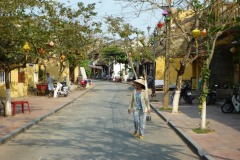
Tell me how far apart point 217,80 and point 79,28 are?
10195 millimetres

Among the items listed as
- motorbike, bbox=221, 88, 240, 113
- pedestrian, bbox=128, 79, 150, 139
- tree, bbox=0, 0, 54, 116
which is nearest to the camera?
pedestrian, bbox=128, 79, 150, 139

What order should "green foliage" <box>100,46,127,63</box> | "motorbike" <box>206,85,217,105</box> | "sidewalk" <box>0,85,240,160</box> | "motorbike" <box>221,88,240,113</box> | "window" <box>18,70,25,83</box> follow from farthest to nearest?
"green foliage" <box>100,46,127,63</box> < "window" <box>18,70,25,83</box> < "motorbike" <box>206,85,217,105</box> < "motorbike" <box>221,88,240,113</box> < "sidewalk" <box>0,85,240,160</box>

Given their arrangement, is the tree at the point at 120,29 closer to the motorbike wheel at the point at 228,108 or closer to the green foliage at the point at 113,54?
the motorbike wheel at the point at 228,108

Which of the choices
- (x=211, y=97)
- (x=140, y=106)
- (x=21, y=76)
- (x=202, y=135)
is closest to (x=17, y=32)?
(x=140, y=106)

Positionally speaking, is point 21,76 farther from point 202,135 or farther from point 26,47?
point 202,135

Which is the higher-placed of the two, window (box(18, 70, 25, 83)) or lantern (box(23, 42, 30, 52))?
lantern (box(23, 42, 30, 52))

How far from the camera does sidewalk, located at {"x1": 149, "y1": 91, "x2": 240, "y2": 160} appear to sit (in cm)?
911

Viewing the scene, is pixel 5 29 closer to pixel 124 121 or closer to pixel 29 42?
pixel 29 42

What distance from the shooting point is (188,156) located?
30.4ft

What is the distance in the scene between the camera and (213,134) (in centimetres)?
1183

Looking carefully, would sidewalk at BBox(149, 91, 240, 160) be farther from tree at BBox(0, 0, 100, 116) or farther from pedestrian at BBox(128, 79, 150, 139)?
tree at BBox(0, 0, 100, 116)

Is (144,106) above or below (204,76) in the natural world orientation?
below

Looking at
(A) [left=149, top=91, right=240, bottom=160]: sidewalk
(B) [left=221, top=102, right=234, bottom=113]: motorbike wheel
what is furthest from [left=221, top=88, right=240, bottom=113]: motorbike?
(A) [left=149, top=91, right=240, bottom=160]: sidewalk

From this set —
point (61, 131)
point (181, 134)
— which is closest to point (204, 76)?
point (181, 134)
